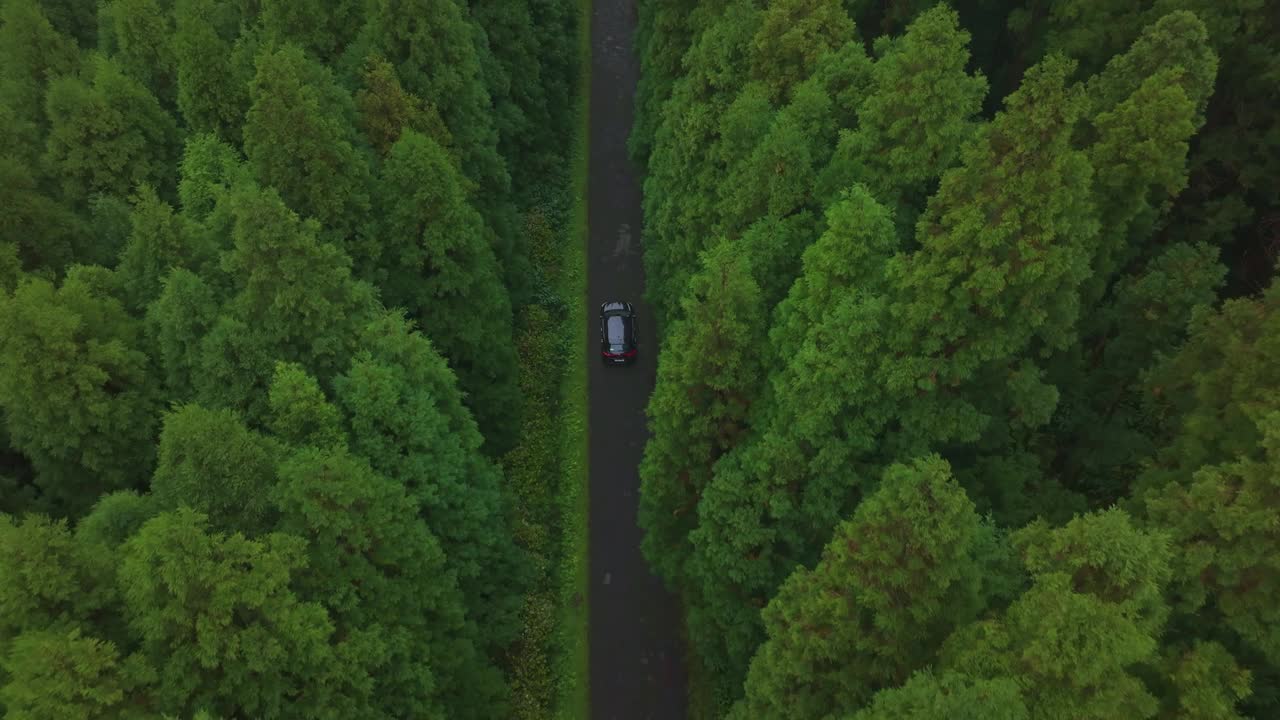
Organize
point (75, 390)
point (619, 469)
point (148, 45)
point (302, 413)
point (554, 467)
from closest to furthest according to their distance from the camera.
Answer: point (302, 413) → point (75, 390) → point (148, 45) → point (554, 467) → point (619, 469)

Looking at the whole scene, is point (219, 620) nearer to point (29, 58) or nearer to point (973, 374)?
point (973, 374)

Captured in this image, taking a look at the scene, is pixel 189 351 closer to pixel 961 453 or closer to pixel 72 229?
pixel 72 229

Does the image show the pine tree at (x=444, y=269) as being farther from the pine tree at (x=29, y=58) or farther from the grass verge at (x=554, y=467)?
the pine tree at (x=29, y=58)

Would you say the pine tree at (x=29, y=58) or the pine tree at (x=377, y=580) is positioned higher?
the pine tree at (x=29, y=58)

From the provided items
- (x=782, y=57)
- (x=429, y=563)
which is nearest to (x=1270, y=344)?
(x=782, y=57)

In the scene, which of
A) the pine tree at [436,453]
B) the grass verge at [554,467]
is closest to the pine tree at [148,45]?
the pine tree at [436,453]

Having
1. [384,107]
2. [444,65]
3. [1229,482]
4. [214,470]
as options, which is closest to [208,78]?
[384,107]
